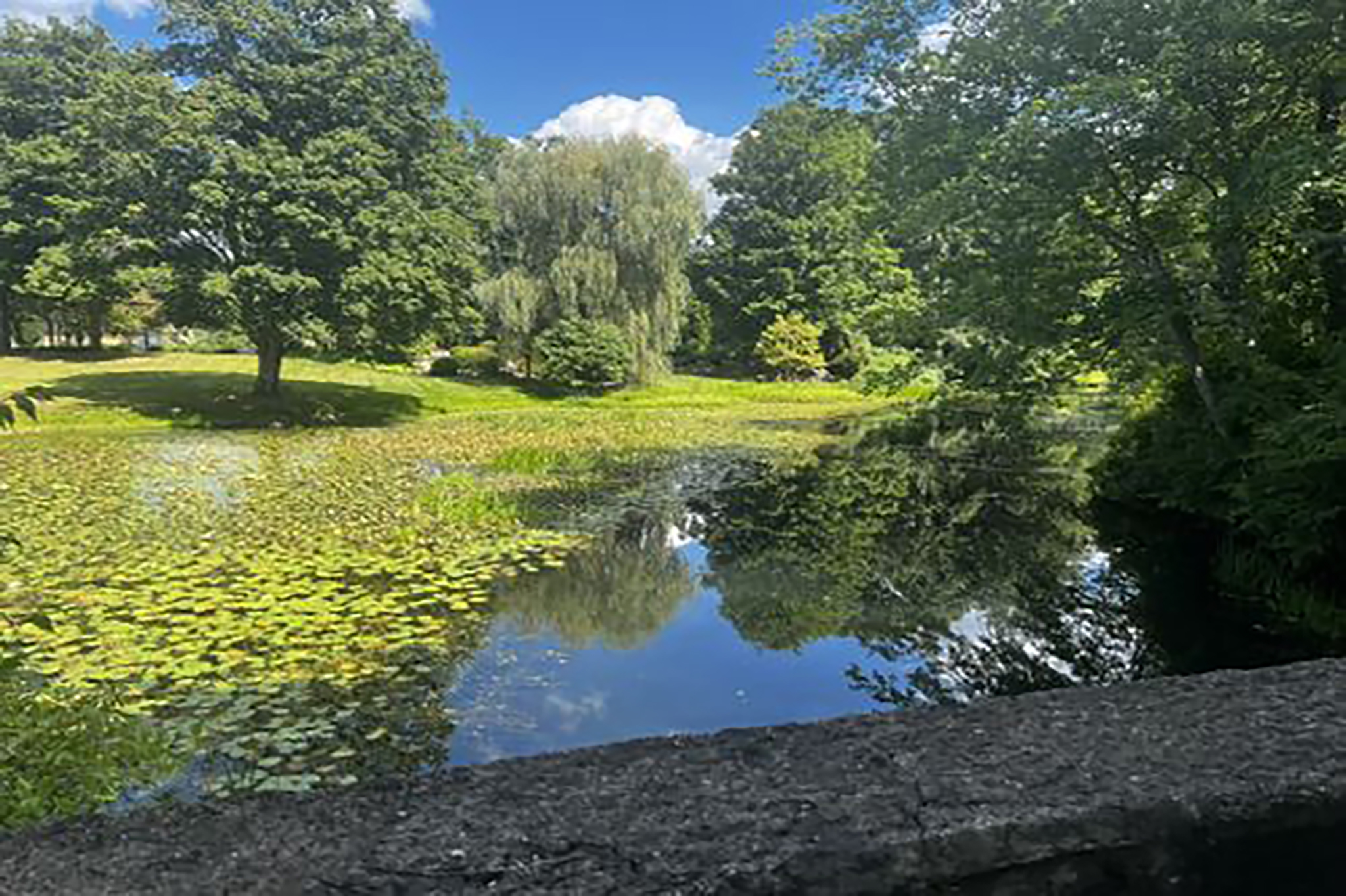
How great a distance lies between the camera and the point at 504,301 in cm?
3183

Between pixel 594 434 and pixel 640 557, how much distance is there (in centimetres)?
1325

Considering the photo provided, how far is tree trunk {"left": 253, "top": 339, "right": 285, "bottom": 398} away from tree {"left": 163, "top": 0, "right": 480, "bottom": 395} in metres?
0.04

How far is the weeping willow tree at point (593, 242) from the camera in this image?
105 ft

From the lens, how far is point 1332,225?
8680mm

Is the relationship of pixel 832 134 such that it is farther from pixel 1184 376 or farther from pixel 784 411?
pixel 784 411

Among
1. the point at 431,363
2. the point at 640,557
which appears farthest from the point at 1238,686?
the point at 431,363

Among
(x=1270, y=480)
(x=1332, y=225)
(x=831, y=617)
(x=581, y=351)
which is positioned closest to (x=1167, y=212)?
(x=1332, y=225)

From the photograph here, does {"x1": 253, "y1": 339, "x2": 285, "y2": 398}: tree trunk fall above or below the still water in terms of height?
above

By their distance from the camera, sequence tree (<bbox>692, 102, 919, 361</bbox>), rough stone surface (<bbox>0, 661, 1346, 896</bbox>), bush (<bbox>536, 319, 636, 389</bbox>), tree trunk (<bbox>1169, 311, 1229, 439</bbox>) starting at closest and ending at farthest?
rough stone surface (<bbox>0, 661, 1346, 896</bbox>) < tree trunk (<bbox>1169, 311, 1229, 439</bbox>) < bush (<bbox>536, 319, 636, 389</bbox>) < tree (<bbox>692, 102, 919, 361</bbox>)

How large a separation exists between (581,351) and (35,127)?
2413cm

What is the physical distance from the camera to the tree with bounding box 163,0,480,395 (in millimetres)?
22828

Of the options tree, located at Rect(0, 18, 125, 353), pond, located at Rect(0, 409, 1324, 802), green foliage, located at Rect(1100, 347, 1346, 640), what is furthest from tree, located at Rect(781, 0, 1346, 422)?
tree, located at Rect(0, 18, 125, 353)

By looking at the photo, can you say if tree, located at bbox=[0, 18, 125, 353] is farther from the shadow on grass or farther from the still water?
the still water

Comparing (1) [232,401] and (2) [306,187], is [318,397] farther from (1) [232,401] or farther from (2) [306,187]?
(2) [306,187]
